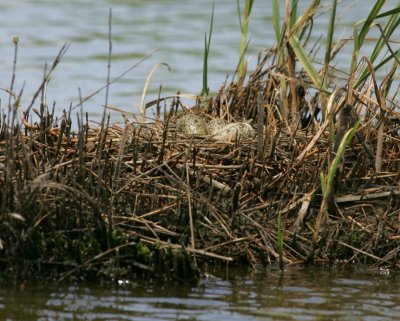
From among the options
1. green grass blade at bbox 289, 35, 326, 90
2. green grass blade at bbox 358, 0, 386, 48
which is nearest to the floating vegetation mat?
green grass blade at bbox 289, 35, 326, 90

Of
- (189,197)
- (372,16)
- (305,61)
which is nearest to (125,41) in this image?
(305,61)

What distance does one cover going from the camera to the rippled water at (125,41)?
1730 centimetres

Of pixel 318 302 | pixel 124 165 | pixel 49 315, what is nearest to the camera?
pixel 49 315

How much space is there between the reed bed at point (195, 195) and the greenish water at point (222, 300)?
150mm

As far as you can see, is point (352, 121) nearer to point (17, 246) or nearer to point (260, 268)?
point (260, 268)

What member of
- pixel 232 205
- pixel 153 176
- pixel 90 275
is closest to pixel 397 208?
pixel 232 205

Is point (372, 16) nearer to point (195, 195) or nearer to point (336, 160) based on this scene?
point (336, 160)

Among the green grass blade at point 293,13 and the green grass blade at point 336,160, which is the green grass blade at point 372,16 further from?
the green grass blade at point 336,160

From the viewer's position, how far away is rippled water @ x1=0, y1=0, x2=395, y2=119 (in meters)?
17.3

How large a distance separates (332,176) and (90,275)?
180 centimetres

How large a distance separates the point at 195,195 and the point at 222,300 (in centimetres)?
102

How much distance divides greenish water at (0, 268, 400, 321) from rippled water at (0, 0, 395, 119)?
7829mm

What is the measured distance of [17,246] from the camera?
704 centimetres

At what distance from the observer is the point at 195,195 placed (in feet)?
25.6
